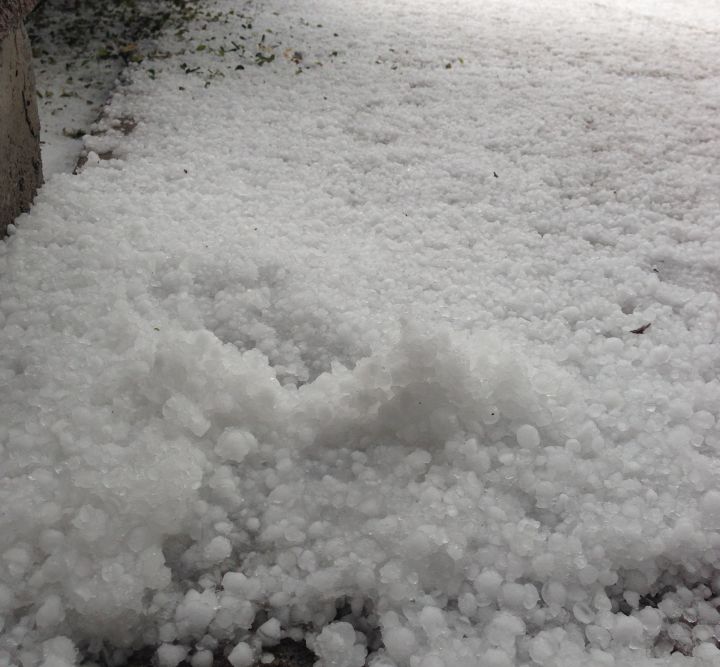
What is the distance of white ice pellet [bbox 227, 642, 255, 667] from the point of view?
2.64 feet

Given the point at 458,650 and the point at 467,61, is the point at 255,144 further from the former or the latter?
the point at 458,650

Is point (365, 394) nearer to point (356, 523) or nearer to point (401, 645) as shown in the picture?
point (356, 523)

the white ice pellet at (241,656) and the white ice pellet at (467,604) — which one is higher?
the white ice pellet at (467,604)

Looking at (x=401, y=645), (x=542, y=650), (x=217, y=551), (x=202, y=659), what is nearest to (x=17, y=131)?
(x=217, y=551)

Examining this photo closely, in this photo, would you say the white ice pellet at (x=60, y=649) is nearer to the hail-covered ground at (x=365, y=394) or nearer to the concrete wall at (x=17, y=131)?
the hail-covered ground at (x=365, y=394)

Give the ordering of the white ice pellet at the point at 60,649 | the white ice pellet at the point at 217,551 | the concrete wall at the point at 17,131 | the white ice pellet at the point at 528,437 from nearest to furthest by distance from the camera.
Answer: the white ice pellet at the point at 60,649 → the white ice pellet at the point at 217,551 → the white ice pellet at the point at 528,437 → the concrete wall at the point at 17,131

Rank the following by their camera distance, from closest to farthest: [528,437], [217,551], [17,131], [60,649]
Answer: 1. [60,649]
2. [217,551]
3. [528,437]
4. [17,131]

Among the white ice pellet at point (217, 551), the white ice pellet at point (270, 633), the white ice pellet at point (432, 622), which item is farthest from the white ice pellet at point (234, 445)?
the white ice pellet at point (432, 622)

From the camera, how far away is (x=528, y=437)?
99 cm

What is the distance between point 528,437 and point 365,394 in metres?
0.26

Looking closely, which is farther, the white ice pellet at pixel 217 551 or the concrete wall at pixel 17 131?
the concrete wall at pixel 17 131

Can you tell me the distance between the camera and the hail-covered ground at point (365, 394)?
832mm

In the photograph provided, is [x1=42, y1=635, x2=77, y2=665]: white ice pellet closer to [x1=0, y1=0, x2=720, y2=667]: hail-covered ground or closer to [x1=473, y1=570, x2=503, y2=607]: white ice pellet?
[x1=0, y1=0, x2=720, y2=667]: hail-covered ground

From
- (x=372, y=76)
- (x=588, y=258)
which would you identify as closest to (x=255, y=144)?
(x=372, y=76)
